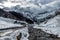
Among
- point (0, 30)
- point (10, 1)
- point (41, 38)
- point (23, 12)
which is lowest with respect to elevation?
point (41, 38)

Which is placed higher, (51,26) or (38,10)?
(38,10)

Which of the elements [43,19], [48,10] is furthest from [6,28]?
[48,10]

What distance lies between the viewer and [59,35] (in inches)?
57.4

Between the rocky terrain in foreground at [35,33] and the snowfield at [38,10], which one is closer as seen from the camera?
the rocky terrain in foreground at [35,33]

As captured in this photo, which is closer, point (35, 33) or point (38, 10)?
point (35, 33)

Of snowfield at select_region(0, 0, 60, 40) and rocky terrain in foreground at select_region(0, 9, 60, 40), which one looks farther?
snowfield at select_region(0, 0, 60, 40)

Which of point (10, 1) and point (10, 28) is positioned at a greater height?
point (10, 1)

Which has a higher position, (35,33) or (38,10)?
(38,10)

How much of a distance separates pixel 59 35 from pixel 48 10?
35 cm

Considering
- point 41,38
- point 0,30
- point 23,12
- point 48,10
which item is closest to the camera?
point 0,30

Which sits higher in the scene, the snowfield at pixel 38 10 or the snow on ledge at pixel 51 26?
the snowfield at pixel 38 10

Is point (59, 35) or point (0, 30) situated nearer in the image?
point (0, 30)

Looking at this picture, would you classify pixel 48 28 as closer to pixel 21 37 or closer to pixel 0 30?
pixel 21 37

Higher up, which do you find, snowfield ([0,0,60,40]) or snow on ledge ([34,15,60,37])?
snowfield ([0,0,60,40])
